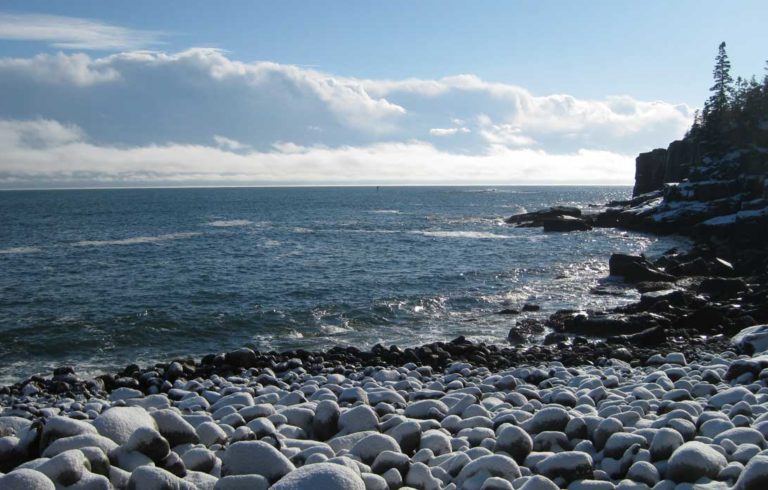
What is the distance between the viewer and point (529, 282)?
36531 millimetres

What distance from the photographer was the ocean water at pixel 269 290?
23859 millimetres

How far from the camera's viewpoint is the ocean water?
2386 cm

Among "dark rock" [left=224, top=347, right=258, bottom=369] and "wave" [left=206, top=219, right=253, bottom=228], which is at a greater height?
"wave" [left=206, top=219, right=253, bottom=228]

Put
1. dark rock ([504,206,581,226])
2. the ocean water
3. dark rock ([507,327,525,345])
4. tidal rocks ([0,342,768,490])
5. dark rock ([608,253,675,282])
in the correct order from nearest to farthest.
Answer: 1. tidal rocks ([0,342,768,490])
2. dark rock ([507,327,525,345])
3. the ocean water
4. dark rock ([608,253,675,282])
5. dark rock ([504,206,581,226])

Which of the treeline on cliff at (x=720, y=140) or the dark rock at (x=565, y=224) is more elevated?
the treeline on cliff at (x=720, y=140)

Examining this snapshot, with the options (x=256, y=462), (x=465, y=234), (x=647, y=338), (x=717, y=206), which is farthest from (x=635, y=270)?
(x=256, y=462)

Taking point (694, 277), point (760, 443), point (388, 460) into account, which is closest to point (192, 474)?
point (388, 460)

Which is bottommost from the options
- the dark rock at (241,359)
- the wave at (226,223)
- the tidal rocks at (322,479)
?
the dark rock at (241,359)

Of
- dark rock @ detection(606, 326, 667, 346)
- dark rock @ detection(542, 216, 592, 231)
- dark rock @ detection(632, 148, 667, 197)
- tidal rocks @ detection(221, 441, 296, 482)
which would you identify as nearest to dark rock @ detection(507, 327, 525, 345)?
dark rock @ detection(606, 326, 667, 346)

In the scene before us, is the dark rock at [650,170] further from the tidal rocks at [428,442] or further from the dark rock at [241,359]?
the tidal rocks at [428,442]

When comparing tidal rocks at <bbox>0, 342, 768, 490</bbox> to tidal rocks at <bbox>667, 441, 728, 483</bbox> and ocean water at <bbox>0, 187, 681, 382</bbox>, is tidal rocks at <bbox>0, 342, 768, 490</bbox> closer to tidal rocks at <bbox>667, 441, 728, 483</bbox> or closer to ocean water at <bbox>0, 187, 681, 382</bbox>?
tidal rocks at <bbox>667, 441, 728, 483</bbox>

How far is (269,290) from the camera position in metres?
33.7

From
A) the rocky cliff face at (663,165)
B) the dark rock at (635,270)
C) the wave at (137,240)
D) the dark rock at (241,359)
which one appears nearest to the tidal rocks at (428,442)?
the dark rock at (241,359)

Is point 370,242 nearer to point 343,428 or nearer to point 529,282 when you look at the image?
point 529,282
